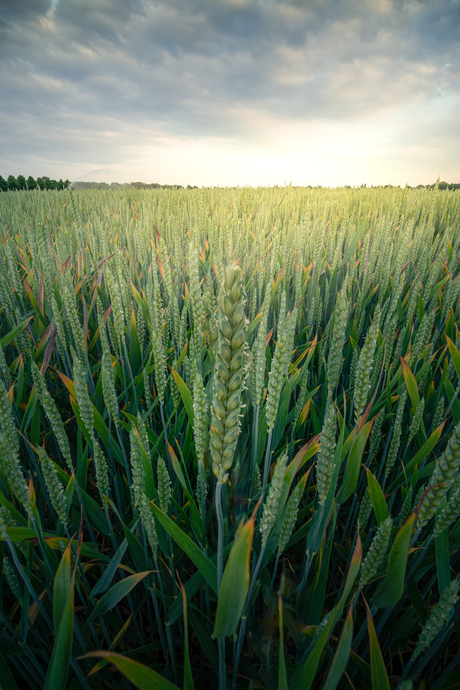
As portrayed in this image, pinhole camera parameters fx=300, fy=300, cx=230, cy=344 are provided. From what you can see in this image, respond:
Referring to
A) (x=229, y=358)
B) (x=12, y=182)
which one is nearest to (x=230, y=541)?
(x=229, y=358)

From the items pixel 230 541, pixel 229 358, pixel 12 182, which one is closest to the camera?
pixel 229 358

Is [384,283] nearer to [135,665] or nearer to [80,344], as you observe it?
[80,344]

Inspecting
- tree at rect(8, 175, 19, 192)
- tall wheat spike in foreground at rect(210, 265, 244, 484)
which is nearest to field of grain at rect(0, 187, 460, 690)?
tall wheat spike in foreground at rect(210, 265, 244, 484)

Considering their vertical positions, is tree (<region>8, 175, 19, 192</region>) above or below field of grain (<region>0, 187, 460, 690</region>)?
above

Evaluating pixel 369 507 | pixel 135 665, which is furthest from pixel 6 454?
pixel 369 507

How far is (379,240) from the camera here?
8.06ft

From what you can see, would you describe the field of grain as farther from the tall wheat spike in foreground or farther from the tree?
the tree

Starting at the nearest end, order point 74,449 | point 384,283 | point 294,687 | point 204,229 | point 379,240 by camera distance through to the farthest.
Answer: point 294,687 < point 74,449 < point 384,283 < point 379,240 < point 204,229

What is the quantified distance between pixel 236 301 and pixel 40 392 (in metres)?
0.58

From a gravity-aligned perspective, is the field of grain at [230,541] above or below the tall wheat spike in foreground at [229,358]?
below

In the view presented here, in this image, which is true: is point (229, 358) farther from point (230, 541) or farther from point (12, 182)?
point (12, 182)

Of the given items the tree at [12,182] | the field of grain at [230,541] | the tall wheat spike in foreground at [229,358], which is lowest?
the field of grain at [230,541]

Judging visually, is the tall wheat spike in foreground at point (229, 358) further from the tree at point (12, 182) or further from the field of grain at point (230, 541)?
the tree at point (12, 182)

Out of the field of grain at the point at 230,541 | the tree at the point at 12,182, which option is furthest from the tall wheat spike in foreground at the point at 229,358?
the tree at the point at 12,182
